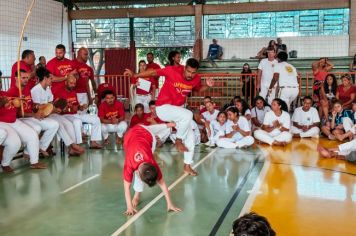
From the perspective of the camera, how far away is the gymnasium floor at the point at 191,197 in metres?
4.27

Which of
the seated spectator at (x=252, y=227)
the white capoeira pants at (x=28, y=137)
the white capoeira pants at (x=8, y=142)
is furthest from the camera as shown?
the white capoeira pants at (x=28, y=137)

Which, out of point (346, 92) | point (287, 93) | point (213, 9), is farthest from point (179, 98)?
point (213, 9)

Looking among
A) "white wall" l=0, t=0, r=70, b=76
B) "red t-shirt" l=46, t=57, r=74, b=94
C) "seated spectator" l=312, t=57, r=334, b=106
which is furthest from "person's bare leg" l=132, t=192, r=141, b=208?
"white wall" l=0, t=0, r=70, b=76

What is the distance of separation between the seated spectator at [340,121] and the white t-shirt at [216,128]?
8.25ft

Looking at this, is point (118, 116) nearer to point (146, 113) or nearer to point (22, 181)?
point (146, 113)

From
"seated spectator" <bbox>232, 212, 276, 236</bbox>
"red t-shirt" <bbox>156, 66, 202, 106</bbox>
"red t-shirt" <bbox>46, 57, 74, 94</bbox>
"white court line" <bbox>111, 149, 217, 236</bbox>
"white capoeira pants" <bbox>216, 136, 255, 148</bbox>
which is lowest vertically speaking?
"white court line" <bbox>111, 149, 217, 236</bbox>

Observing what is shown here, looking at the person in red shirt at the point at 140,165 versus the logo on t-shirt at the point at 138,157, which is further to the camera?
the logo on t-shirt at the point at 138,157

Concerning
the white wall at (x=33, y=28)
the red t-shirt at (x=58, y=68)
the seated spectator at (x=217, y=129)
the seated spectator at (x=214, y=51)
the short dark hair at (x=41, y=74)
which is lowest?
the seated spectator at (x=217, y=129)

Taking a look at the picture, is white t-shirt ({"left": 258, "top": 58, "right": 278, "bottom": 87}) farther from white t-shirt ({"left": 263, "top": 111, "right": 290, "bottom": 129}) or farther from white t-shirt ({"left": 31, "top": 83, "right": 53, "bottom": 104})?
white t-shirt ({"left": 31, "top": 83, "right": 53, "bottom": 104})

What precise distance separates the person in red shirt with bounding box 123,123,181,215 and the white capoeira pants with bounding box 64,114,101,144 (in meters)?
Result: 3.69

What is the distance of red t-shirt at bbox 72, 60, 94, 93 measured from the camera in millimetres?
9321

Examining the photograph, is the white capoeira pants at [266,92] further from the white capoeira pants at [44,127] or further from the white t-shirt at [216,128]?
the white capoeira pants at [44,127]

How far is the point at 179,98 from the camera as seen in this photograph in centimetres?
645

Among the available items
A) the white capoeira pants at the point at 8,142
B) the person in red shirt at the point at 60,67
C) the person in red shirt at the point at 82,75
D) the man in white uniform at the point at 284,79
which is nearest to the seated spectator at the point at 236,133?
the man in white uniform at the point at 284,79
